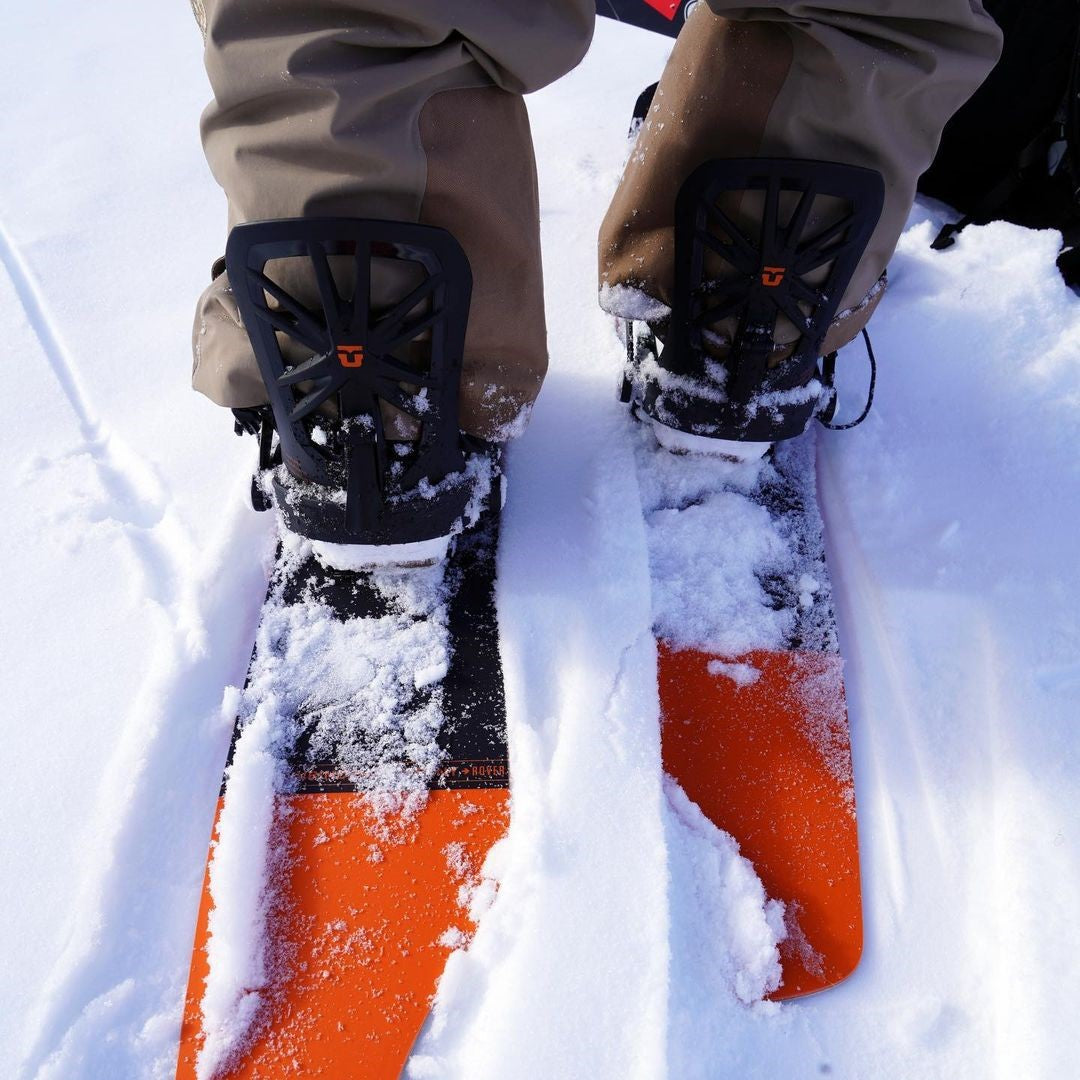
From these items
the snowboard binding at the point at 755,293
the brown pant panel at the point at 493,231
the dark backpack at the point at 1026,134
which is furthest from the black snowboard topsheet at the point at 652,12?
the brown pant panel at the point at 493,231

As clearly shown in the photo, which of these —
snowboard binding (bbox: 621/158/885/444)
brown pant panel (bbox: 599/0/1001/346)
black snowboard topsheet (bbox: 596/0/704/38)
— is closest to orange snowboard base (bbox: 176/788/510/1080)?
snowboard binding (bbox: 621/158/885/444)

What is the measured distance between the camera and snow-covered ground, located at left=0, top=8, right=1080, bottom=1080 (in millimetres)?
808

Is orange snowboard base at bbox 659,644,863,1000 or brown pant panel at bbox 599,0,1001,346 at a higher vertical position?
brown pant panel at bbox 599,0,1001,346

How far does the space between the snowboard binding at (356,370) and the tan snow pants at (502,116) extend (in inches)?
1.6

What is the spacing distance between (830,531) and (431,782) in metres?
0.69

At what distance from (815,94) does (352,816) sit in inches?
38.6

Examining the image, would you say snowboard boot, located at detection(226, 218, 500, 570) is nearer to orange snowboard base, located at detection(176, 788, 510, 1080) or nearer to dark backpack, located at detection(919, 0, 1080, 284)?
orange snowboard base, located at detection(176, 788, 510, 1080)

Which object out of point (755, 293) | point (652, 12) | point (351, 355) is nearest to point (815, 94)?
point (755, 293)

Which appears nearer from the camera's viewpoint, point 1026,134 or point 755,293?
point 755,293

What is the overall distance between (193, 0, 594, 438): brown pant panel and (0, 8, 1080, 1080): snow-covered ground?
38cm

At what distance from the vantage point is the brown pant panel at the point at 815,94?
2.83 feet

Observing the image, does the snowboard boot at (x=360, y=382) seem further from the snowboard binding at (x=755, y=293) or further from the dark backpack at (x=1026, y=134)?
the dark backpack at (x=1026, y=134)

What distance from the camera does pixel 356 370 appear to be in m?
0.83

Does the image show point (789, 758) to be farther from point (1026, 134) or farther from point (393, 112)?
point (1026, 134)
